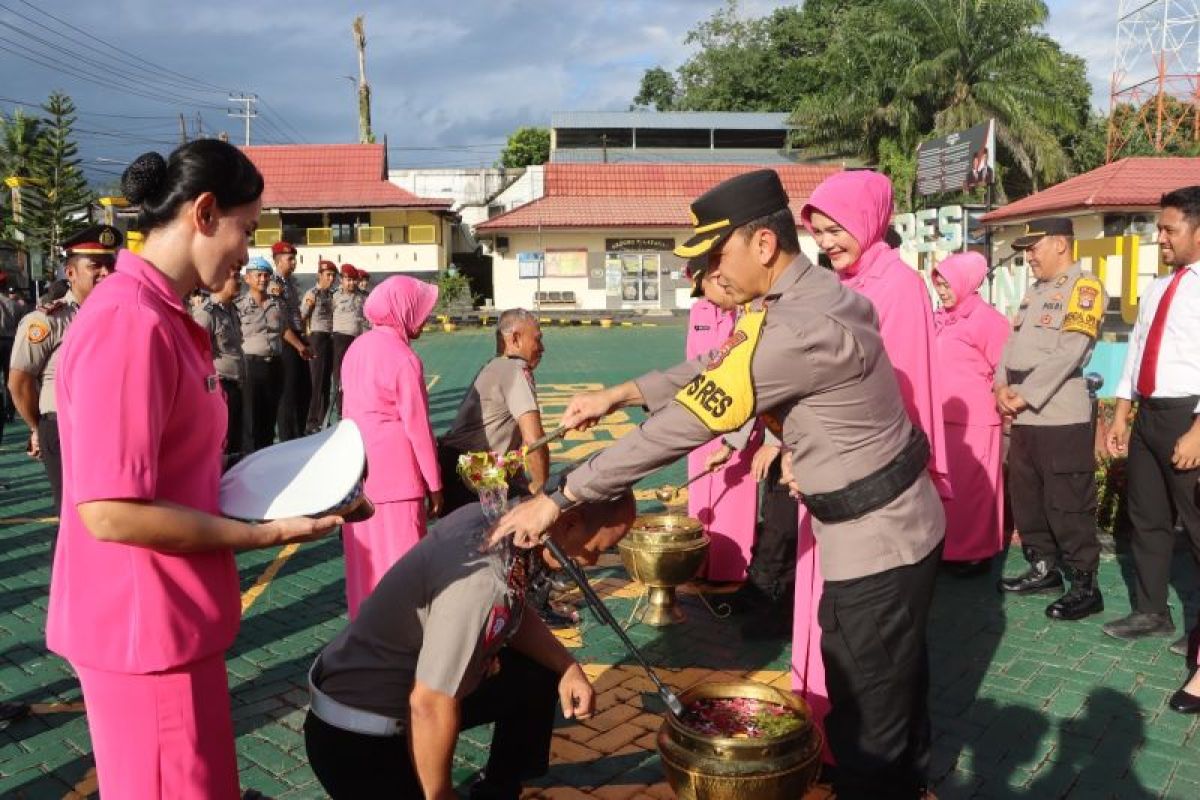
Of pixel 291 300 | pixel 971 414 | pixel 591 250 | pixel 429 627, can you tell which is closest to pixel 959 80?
pixel 591 250

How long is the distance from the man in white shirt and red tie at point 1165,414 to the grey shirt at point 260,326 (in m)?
7.50

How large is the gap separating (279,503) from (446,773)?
99 centimetres

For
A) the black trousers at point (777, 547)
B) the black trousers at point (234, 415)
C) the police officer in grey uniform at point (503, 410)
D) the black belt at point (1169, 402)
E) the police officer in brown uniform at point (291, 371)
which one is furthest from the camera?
the police officer in brown uniform at point (291, 371)

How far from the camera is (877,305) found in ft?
12.4

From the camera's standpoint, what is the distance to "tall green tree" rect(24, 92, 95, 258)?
35656 millimetres

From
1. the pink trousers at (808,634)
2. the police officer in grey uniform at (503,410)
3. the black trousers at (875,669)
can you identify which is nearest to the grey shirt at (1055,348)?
the pink trousers at (808,634)

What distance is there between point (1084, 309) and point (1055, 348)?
26cm

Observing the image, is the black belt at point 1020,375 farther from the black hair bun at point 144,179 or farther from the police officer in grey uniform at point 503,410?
the black hair bun at point 144,179

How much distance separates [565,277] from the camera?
1406 inches

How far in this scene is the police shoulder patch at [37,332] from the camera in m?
5.54

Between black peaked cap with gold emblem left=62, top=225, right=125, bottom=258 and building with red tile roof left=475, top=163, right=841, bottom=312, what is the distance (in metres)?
29.2

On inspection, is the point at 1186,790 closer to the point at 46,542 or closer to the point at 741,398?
the point at 741,398

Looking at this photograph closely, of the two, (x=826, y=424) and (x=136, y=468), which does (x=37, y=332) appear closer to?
(x=136, y=468)

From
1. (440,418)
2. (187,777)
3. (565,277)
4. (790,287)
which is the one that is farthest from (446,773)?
(565,277)
